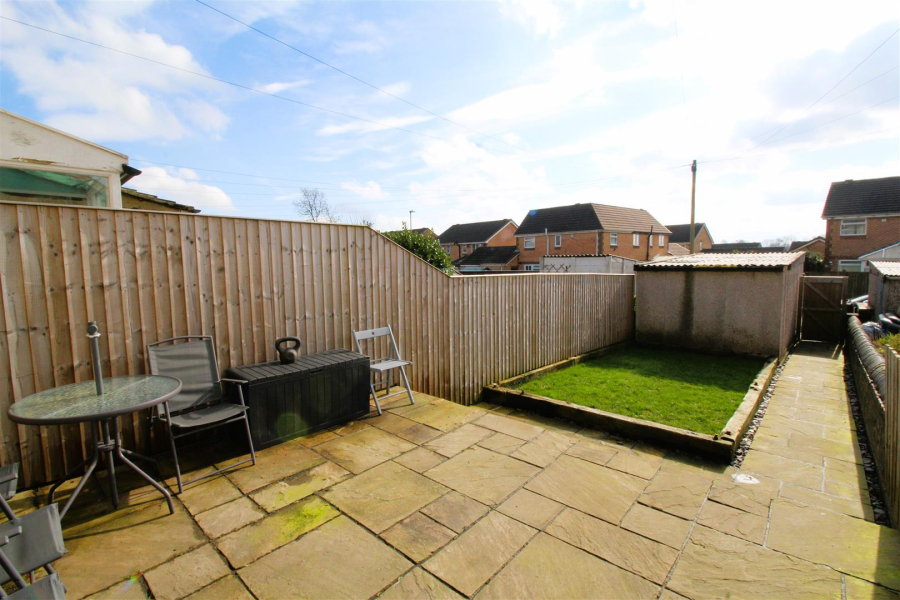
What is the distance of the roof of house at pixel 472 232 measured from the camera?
47.6 m

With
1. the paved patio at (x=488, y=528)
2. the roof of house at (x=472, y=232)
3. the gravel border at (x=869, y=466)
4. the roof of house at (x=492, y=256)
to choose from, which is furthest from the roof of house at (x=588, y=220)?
the paved patio at (x=488, y=528)

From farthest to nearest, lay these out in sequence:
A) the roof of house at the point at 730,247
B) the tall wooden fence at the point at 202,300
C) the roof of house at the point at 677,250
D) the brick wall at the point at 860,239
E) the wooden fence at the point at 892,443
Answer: the roof of house at the point at 730,247 < the roof of house at the point at 677,250 < the brick wall at the point at 860,239 < the tall wooden fence at the point at 202,300 < the wooden fence at the point at 892,443

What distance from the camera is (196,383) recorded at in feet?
11.5

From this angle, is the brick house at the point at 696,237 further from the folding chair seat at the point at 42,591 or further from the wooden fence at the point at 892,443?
the folding chair seat at the point at 42,591

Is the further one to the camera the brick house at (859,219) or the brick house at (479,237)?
the brick house at (479,237)

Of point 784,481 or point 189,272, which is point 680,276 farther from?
point 189,272

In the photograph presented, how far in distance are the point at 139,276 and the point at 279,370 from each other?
4.47 feet

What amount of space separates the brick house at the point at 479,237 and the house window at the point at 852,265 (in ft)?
94.6

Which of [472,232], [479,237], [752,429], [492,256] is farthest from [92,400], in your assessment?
[472,232]

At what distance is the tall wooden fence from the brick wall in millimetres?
28999

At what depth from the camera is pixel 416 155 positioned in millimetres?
16031

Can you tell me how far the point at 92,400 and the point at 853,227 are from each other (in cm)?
3454

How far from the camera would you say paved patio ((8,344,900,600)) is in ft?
7.07

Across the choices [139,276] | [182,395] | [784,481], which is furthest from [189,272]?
[784,481]
